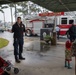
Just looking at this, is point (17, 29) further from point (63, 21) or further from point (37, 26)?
point (37, 26)

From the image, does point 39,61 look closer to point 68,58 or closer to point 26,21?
point 68,58

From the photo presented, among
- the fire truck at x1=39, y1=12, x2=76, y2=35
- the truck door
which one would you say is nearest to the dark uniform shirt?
the fire truck at x1=39, y1=12, x2=76, y2=35

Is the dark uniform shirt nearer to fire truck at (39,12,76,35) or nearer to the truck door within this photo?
fire truck at (39,12,76,35)

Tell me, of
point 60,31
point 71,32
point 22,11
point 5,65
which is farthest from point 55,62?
point 22,11

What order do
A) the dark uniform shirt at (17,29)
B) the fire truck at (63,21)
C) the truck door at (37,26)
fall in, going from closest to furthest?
the dark uniform shirt at (17,29) < the fire truck at (63,21) < the truck door at (37,26)

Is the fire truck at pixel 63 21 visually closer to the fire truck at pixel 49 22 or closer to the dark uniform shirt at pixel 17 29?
the fire truck at pixel 49 22

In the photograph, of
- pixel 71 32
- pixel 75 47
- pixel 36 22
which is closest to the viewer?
pixel 75 47

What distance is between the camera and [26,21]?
25750 millimetres

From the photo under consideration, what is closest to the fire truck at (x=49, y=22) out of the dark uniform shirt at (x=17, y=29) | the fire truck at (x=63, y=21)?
the fire truck at (x=63, y=21)

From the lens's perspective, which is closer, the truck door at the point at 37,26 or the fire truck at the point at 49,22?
the fire truck at the point at 49,22

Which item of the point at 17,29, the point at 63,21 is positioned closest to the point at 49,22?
the point at 63,21

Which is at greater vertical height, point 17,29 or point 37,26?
point 17,29

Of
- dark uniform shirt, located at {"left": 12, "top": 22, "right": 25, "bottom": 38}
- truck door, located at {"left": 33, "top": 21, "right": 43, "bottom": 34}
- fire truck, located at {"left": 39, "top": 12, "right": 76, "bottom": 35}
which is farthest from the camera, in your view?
truck door, located at {"left": 33, "top": 21, "right": 43, "bottom": 34}

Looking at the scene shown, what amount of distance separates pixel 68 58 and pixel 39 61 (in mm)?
1792
